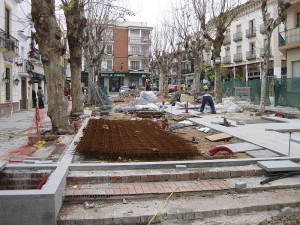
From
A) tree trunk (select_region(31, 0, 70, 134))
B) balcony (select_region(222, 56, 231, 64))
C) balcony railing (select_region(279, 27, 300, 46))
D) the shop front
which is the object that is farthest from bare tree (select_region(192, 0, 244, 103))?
the shop front

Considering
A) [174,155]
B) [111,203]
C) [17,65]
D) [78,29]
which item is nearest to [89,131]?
[174,155]

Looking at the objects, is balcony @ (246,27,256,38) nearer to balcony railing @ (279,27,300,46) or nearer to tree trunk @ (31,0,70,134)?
balcony railing @ (279,27,300,46)

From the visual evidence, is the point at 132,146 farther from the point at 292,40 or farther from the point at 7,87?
the point at 292,40

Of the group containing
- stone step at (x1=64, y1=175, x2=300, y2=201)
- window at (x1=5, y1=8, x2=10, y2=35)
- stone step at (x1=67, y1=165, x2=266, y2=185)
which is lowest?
stone step at (x1=64, y1=175, x2=300, y2=201)

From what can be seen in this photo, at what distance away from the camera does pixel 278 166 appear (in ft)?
20.1

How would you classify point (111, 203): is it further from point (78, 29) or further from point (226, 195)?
point (78, 29)

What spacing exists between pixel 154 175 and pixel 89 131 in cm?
435

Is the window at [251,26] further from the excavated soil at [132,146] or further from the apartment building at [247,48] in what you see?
the excavated soil at [132,146]

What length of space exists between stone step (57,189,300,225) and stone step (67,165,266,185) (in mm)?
600

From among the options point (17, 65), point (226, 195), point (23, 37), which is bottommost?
point (226, 195)

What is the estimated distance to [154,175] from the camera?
18.9ft

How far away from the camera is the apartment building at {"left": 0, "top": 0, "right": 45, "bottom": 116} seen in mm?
20328

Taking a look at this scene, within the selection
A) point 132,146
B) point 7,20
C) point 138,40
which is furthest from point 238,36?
point 132,146

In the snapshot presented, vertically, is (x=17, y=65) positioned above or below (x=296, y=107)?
above
